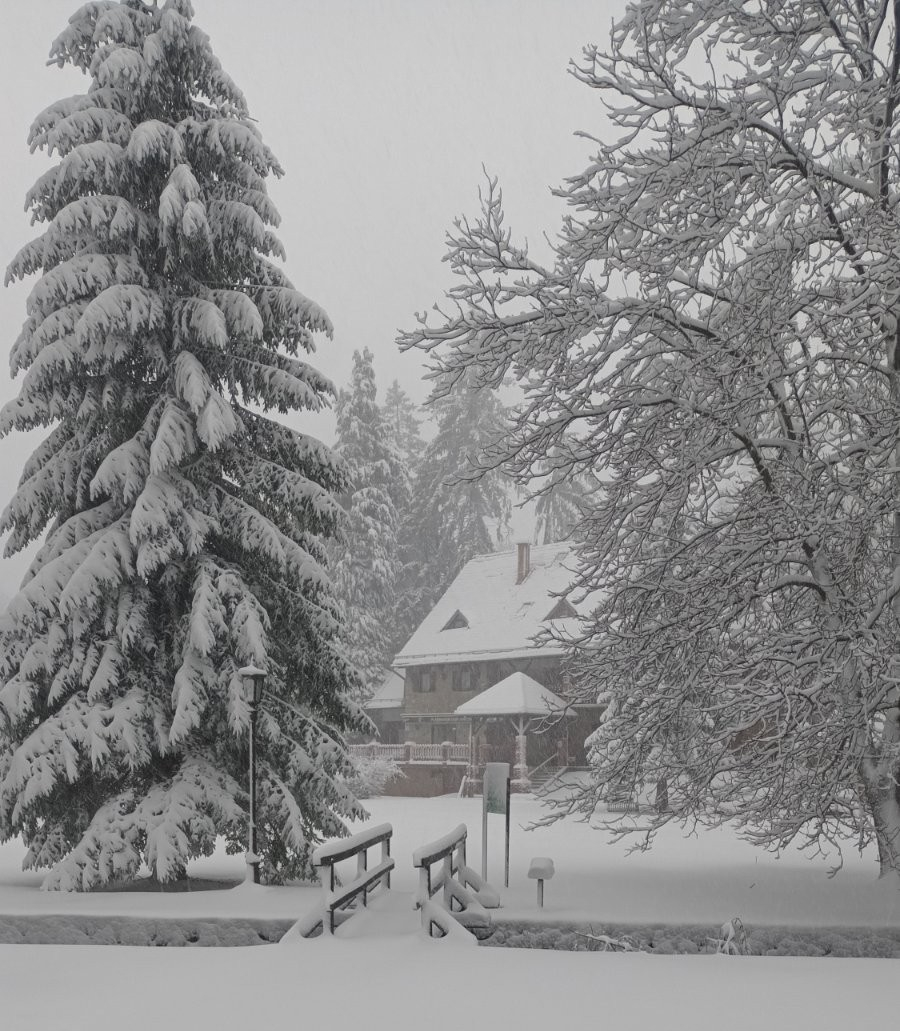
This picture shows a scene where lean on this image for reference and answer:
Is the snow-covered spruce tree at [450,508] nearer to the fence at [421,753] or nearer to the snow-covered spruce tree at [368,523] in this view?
the snow-covered spruce tree at [368,523]

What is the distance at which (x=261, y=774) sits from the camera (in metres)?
16.2

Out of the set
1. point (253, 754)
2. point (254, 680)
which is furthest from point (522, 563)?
point (253, 754)

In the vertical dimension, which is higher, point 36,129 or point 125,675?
point 36,129

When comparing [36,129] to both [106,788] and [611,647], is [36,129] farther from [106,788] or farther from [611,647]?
[611,647]

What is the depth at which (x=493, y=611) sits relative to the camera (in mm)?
49312

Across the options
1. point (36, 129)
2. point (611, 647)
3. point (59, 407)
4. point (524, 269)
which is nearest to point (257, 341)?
point (59, 407)

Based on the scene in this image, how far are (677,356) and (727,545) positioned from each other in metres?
2.73

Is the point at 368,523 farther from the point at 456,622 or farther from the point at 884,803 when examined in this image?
the point at 884,803

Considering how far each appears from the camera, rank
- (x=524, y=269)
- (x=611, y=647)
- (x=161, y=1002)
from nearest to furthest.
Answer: (x=161, y=1002)
(x=524, y=269)
(x=611, y=647)

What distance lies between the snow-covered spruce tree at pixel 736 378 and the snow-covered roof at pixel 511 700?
1094 inches

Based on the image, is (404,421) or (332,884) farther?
(404,421)

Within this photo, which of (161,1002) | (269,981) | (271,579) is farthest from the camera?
(271,579)

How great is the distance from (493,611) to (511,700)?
295 inches

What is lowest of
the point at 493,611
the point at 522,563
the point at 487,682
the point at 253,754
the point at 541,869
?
the point at 541,869
